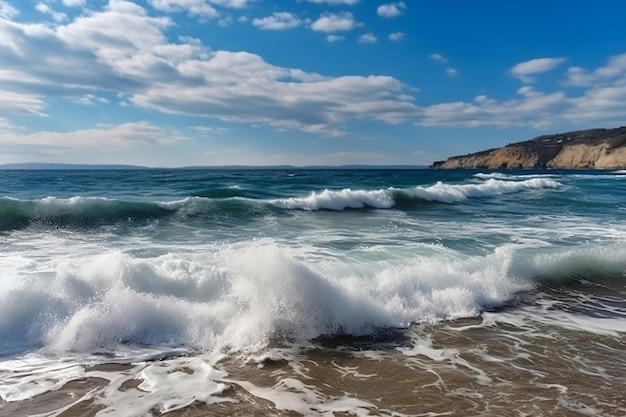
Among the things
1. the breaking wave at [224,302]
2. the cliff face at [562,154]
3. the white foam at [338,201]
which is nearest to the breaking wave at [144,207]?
the white foam at [338,201]

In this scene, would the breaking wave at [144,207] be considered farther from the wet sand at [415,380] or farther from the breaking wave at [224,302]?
the wet sand at [415,380]

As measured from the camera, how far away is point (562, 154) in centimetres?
11525

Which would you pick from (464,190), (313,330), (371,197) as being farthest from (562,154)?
(313,330)

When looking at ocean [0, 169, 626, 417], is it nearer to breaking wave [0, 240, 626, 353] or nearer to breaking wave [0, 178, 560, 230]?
breaking wave [0, 240, 626, 353]

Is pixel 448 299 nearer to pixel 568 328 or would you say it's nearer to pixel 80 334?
pixel 568 328

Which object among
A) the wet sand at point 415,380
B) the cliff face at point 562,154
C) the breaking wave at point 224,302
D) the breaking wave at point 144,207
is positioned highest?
the cliff face at point 562,154

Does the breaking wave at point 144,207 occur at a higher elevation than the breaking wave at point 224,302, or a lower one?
higher

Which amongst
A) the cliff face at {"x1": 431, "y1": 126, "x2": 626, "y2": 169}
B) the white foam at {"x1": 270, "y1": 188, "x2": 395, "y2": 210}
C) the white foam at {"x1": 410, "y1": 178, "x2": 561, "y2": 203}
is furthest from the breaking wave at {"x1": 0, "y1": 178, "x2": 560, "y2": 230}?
the cliff face at {"x1": 431, "y1": 126, "x2": 626, "y2": 169}

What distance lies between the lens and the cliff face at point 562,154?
317 ft

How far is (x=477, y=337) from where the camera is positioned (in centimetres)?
600

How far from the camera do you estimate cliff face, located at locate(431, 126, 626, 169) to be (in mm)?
96562

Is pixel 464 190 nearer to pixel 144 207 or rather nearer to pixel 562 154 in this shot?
pixel 144 207

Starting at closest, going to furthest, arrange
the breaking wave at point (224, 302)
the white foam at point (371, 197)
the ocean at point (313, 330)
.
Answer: the ocean at point (313, 330), the breaking wave at point (224, 302), the white foam at point (371, 197)

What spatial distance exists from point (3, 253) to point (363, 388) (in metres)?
9.25
